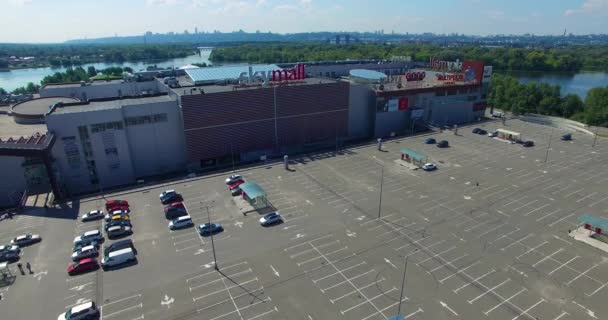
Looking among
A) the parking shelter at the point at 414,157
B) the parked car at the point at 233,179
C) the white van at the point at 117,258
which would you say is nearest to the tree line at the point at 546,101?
the parking shelter at the point at 414,157

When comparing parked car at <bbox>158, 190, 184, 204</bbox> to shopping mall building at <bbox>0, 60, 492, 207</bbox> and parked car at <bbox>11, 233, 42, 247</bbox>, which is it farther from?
parked car at <bbox>11, 233, 42, 247</bbox>

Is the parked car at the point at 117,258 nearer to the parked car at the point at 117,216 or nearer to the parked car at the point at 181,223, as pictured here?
the parked car at the point at 181,223

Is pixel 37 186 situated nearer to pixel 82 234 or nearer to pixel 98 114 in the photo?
pixel 98 114

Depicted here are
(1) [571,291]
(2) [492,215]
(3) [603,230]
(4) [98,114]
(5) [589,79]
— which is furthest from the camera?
(5) [589,79]

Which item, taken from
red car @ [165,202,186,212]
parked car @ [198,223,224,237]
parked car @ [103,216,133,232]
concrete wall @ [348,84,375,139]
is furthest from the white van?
concrete wall @ [348,84,375,139]

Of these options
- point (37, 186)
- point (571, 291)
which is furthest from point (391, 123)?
point (37, 186)

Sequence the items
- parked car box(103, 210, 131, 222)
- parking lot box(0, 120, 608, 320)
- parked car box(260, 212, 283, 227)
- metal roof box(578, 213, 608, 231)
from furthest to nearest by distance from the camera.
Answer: parked car box(103, 210, 131, 222)
parked car box(260, 212, 283, 227)
metal roof box(578, 213, 608, 231)
parking lot box(0, 120, 608, 320)
